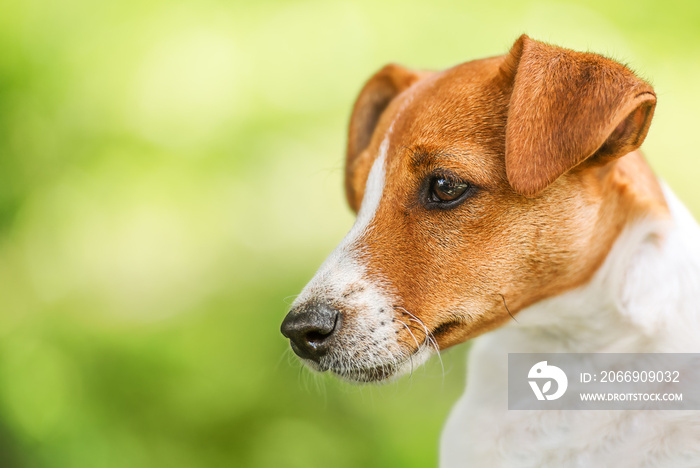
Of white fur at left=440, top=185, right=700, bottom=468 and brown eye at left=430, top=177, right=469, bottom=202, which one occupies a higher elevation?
brown eye at left=430, top=177, right=469, bottom=202

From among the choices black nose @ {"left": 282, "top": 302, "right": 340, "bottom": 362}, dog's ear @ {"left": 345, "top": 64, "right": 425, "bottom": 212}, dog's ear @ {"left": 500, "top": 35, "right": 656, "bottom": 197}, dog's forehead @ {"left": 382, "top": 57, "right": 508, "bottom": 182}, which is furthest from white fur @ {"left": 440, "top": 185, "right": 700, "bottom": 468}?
dog's ear @ {"left": 345, "top": 64, "right": 425, "bottom": 212}

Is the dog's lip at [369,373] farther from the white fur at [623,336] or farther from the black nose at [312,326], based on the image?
the white fur at [623,336]

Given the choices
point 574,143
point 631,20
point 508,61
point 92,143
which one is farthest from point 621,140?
point 92,143

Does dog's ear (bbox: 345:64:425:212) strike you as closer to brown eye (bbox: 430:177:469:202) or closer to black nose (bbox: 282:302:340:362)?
brown eye (bbox: 430:177:469:202)

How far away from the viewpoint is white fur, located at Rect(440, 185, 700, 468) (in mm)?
1783

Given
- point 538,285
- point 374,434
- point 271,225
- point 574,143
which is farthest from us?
point 271,225

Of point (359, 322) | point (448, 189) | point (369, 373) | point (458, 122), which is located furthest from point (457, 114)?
point (369, 373)

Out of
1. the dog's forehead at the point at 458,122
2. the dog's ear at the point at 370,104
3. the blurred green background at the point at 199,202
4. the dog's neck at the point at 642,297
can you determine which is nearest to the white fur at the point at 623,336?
the dog's neck at the point at 642,297

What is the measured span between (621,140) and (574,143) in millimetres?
180

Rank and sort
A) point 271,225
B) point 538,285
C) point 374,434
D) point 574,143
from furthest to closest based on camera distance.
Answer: point 271,225
point 374,434
point 538,285
point 574,143

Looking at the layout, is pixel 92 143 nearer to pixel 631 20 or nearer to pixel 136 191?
pixel 136 191

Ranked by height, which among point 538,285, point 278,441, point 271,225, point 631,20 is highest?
point 631,20

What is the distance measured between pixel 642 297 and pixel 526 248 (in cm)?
34

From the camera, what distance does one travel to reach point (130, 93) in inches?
151
